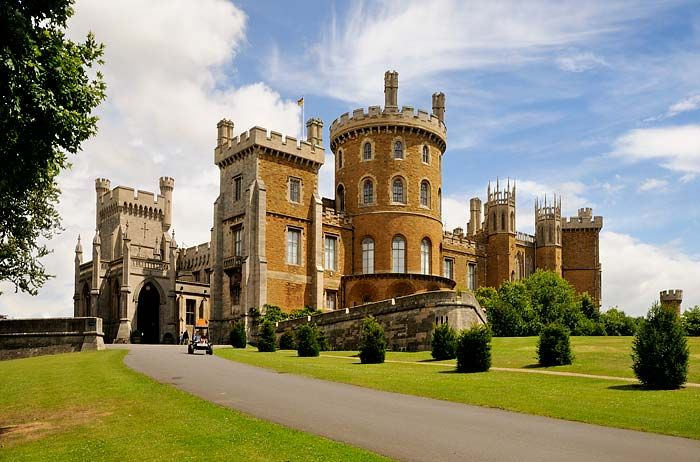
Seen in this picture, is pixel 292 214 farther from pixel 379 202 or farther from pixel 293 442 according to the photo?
pixel 293 442

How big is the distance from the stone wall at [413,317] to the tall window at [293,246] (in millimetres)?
9163

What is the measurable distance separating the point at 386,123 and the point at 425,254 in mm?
10027

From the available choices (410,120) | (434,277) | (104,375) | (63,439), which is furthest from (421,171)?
(63,439)

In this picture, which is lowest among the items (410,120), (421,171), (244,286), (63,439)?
(63,439)

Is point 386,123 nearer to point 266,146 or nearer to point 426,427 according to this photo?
point 266,146

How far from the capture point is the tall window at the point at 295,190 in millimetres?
46844

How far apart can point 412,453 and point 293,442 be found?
1.98 meters

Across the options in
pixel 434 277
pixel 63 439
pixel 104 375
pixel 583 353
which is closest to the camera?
pixel 63 439

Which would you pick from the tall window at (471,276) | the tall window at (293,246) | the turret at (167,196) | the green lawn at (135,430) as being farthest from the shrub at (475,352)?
the turret at (167,196)

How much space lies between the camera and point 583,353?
26.9 meters

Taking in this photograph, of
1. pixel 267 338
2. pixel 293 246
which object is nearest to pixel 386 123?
pixel 293 246

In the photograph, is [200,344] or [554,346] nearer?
[554,346]

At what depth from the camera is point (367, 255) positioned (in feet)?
165

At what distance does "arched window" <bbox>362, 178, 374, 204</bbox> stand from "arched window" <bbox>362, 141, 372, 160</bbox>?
5.36 feet
